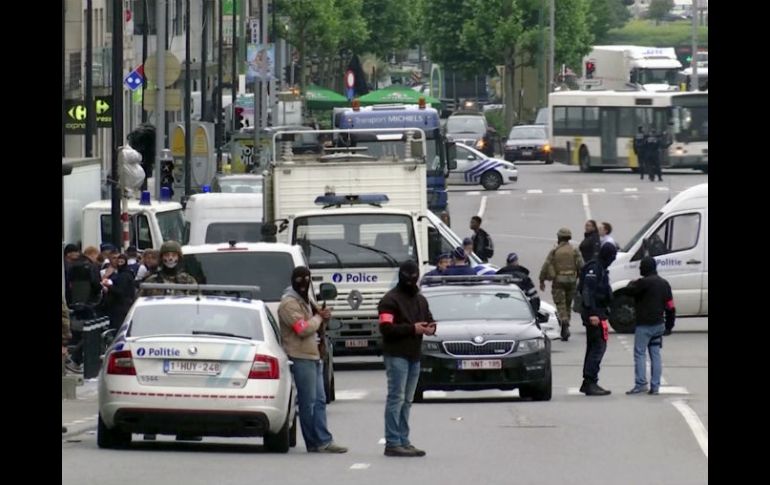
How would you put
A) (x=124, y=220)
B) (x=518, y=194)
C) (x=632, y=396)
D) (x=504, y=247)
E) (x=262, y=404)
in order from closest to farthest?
(x=262, y=404), (x=632, y=396), (x=124, y=220), (x=504, y=247), (x=518, y=194)

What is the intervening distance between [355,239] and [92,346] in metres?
5.13

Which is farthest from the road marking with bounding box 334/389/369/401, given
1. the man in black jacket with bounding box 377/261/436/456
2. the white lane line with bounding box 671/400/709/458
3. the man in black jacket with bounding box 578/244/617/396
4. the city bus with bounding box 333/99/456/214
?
the city bus with bounding box 333/99/456/214

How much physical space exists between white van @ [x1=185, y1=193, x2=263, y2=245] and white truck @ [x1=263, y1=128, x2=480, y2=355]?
1954 mm

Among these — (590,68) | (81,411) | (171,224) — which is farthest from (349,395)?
(590,68)

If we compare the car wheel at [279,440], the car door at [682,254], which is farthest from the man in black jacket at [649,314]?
the car door at [682,254]

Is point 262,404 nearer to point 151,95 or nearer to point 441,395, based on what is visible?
point 441,395

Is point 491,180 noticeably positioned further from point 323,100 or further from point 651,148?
point 323,100

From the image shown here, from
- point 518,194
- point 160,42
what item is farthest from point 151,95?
point 518,194

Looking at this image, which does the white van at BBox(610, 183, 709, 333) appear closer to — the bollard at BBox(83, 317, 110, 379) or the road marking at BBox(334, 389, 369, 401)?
the road marking at BBox(334, 389, 369, 401)

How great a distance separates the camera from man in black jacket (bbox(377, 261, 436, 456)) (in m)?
18.6

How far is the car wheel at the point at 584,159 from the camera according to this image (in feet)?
245
